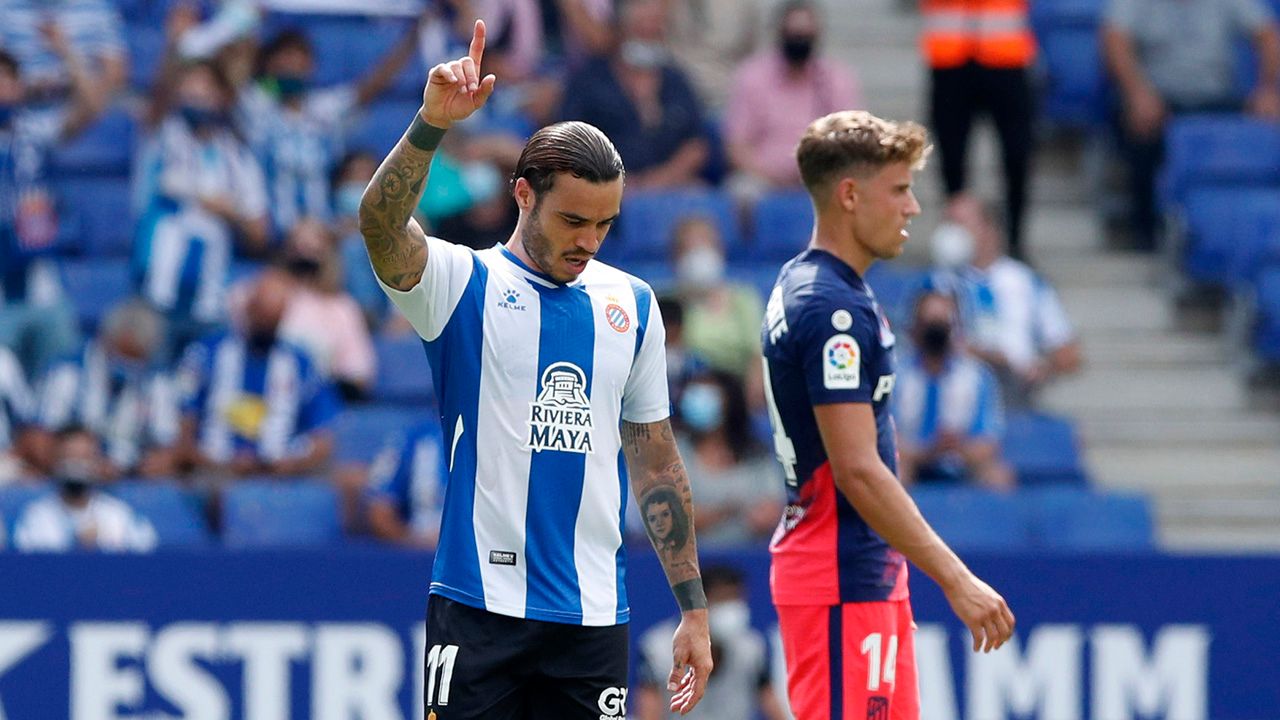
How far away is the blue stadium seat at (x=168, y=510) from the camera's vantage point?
30.4 feet

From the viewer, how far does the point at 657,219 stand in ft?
37.0

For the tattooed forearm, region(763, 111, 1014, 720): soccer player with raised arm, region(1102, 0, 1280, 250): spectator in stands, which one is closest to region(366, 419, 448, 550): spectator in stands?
region(763, 111, 1014, 720): soccer player with raised arm

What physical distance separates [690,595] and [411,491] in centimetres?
440

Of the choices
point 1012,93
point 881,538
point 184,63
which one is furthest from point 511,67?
point 881,538

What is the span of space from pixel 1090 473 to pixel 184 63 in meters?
5.66

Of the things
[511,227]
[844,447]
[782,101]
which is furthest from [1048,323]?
[844,447]

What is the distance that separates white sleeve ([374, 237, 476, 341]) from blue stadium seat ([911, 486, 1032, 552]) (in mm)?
4821

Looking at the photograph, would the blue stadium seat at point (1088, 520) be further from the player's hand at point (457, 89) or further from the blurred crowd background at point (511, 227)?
the player's hand at point (457, 89)

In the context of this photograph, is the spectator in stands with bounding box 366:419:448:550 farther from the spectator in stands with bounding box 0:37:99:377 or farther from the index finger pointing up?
the index finger pointing up

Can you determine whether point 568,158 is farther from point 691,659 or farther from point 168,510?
point 168,510

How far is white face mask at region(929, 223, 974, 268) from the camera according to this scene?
1066 cm

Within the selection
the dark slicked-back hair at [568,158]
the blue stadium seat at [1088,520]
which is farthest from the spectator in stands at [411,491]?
the dark slicked-back hair at [568,158]

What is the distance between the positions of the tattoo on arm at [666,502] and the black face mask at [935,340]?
495 cm

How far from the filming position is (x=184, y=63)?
11.5m
